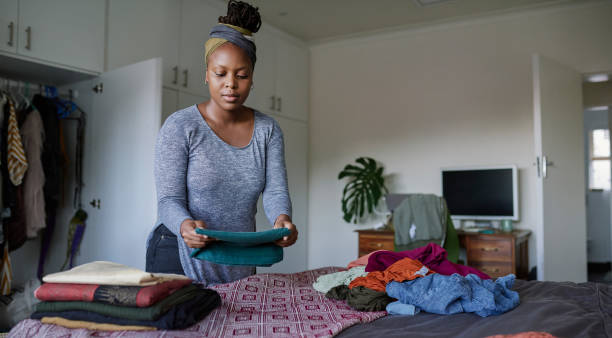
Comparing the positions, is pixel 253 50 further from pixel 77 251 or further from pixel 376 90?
pixel 376 90

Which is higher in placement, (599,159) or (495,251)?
(599,159)

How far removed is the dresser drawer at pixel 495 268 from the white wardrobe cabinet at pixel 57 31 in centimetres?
315

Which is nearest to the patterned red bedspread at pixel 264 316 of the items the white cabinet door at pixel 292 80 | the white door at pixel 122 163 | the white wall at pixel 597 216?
the white door at pixel 122 163

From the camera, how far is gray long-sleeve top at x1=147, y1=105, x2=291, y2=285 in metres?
1.34

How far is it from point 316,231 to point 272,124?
3.79 m

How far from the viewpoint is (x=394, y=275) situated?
1.55 meters

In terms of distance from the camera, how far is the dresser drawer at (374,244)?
406 centimetres

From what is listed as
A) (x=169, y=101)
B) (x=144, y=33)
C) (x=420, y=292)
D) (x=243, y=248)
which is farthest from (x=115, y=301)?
(x=144, y=33)

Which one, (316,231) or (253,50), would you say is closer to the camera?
(253,50)

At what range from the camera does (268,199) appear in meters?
1.47

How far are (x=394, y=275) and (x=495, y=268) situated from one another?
2.49 m

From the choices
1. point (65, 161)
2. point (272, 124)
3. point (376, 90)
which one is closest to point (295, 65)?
point (376, 90)

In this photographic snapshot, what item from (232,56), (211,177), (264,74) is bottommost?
(211,177)

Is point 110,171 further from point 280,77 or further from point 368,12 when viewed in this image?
point 368,12
